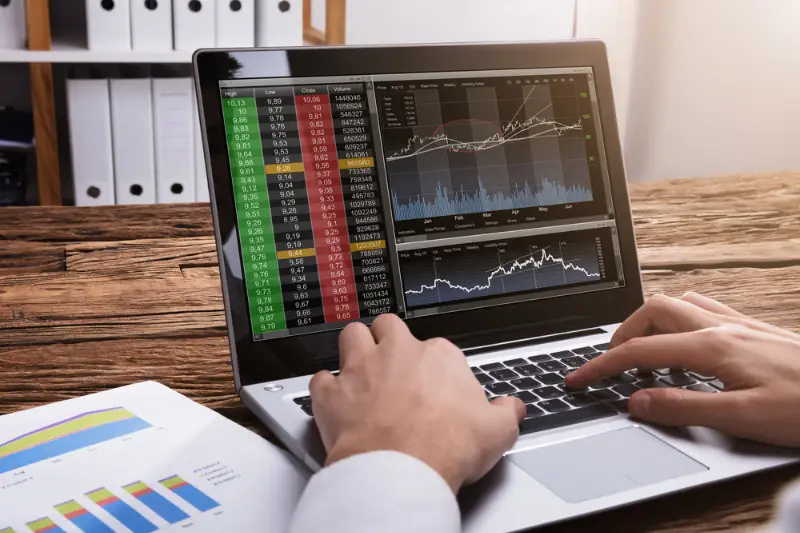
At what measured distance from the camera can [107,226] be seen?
1.20 m

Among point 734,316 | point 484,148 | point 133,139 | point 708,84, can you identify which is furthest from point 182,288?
point 708,84

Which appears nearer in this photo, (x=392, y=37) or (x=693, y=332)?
(x=693, y=332)

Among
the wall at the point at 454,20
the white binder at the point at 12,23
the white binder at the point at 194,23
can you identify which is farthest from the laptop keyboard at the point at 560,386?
the wall at the point at 454,20

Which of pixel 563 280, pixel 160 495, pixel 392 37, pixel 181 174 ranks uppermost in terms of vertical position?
pixel 392 37

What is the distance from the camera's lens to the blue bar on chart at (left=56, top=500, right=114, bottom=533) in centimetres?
50

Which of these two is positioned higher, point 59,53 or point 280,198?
point 59,53

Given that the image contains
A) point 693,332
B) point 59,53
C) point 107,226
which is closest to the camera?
point 693,332

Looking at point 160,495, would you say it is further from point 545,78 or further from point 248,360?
point 545,78

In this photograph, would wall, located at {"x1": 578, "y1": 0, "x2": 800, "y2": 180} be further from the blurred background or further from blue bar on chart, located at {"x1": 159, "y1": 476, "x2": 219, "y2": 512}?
blue bar on chart, located at {"x1": 159, "y1": 476, "x2": 219, "y2": 512}

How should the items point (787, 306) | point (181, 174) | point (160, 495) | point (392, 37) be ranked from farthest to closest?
1. point (392, 37)
2. point (181, 174)
3. point (787, 306)
4. point (160, 495)

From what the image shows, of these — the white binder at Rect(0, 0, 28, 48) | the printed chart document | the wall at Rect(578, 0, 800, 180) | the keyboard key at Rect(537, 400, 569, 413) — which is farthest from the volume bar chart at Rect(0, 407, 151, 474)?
the wall at Rect(578, 0, 800, 180)

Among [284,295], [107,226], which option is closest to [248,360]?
[284,295]

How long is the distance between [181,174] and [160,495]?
166 cm

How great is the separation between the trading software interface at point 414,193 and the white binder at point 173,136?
136 centimetres
